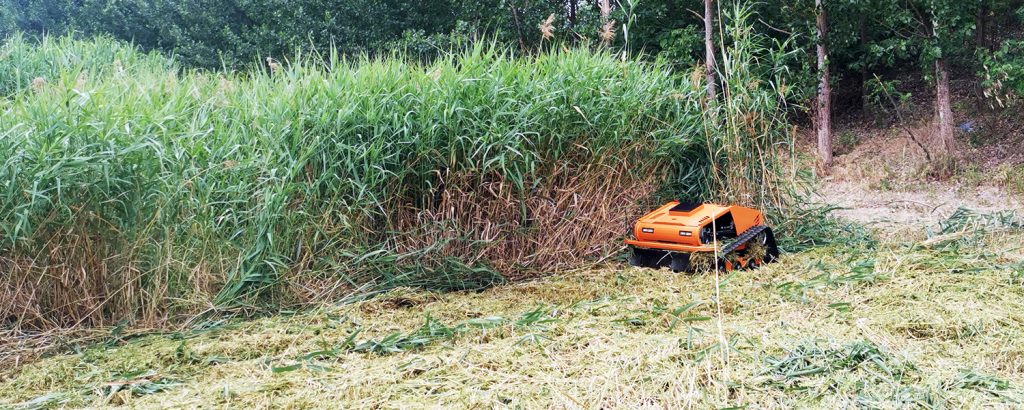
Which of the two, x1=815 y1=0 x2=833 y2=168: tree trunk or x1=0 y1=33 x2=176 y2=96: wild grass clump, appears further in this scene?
x1=815 y1=0 x2=833 y2=168: tree trunk

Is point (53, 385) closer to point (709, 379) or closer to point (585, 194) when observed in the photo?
point (709, 379)

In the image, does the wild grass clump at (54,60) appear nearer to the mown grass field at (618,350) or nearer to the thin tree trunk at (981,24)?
the mown grass field at (618,350)

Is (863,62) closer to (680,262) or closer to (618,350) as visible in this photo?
(680,262)

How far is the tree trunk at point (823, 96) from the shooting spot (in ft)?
30.7

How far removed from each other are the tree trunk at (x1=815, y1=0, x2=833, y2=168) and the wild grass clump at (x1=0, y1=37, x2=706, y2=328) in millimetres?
5050

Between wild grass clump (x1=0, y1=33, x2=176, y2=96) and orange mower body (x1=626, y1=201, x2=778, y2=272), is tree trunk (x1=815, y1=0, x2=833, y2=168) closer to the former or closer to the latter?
orange mower body (x1=626, y1=201, x2=778, y2=272)

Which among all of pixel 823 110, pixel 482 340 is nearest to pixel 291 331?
pixel 482 340

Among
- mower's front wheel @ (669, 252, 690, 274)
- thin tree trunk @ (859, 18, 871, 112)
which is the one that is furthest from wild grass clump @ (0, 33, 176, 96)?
thin tree trunk @ (859, 18, 871, 112)

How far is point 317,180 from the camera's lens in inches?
149

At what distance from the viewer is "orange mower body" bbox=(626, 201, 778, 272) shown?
4.12m

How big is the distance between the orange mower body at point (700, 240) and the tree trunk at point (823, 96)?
17.5 ft

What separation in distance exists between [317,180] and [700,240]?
1.95m

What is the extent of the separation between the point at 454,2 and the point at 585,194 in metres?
8.07

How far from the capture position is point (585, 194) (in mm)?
4637
